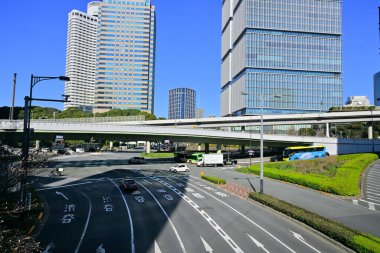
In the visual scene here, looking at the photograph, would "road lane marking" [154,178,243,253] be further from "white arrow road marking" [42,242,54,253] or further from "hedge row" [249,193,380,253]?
"white arrow road marking" [42,242,54,253]

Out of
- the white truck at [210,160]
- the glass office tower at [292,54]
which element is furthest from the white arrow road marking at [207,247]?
the glass office tower at [292,54]

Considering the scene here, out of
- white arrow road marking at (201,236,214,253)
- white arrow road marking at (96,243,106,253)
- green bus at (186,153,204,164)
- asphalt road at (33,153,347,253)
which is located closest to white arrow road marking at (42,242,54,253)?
asphalt road at (33,153,347,253)

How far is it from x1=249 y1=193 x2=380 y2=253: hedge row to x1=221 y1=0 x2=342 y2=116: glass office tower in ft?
499

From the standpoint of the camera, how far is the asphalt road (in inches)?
695

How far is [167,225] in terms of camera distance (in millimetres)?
21781

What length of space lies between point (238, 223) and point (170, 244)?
6586 mm

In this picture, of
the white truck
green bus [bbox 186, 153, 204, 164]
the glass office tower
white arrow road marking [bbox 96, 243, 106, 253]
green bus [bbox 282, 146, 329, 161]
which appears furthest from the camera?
the glass office tower

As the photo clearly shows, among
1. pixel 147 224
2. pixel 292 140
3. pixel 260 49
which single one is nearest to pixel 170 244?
pixel 147 224

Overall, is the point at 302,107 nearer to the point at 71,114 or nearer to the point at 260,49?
the point at 260,49

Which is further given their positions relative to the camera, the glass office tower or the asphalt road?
the glass office tower

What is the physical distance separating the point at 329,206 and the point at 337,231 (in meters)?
10.6

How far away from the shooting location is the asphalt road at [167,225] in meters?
17.6

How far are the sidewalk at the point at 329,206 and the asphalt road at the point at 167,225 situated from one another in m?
3.95

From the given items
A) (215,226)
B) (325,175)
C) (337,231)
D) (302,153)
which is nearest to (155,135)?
(302,153)
